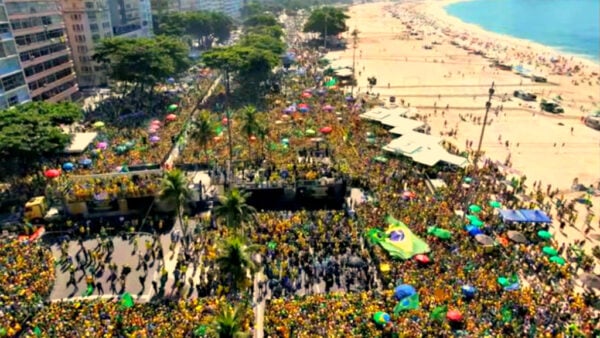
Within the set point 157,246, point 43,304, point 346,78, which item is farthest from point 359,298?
point 346,78

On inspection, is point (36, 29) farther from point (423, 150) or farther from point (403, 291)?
point (403, 291)

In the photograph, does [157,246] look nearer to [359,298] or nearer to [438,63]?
[359,298]

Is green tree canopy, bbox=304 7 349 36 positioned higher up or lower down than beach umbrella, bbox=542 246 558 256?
higher up

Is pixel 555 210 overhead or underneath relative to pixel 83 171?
underneath

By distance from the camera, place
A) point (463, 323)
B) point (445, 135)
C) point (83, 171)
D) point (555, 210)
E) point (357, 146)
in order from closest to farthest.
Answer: point (463, 323) < point (555, 210) < point (83, 171) < point (357, 146) < point (445, 135)

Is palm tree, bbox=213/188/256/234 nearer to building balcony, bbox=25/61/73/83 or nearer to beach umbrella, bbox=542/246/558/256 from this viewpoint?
beach umbrella, bbox=542/246/558/256

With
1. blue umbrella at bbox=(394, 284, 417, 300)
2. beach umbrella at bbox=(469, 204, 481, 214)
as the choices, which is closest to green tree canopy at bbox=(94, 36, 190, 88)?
beach umbrella at bbox=(469, 204, 481, 214)

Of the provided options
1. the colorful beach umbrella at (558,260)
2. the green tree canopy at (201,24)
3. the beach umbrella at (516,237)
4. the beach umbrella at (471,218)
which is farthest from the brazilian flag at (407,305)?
the green tree canopy at (201,24)
